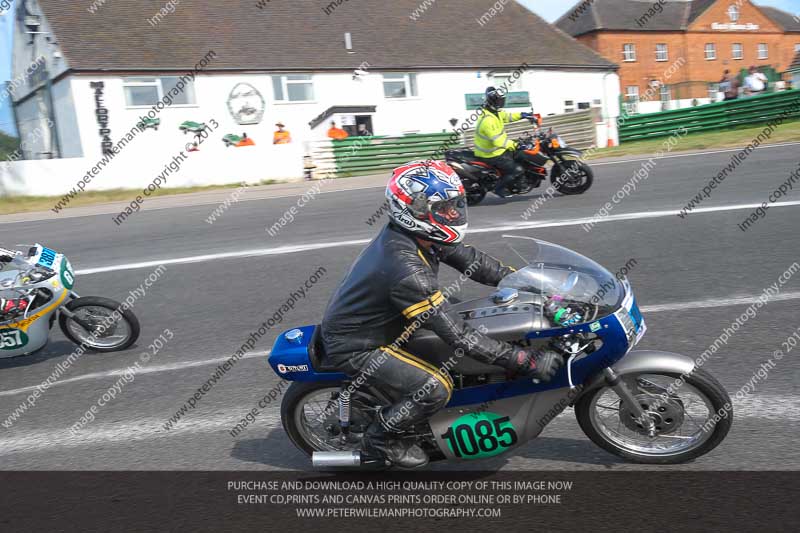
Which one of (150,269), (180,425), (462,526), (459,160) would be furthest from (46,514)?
(459,160)

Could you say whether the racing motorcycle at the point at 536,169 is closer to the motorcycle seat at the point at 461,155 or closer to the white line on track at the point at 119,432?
the motorcycle seat at the point at 461,155

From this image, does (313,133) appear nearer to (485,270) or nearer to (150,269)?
(150,269)

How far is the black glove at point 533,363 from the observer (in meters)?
3.54

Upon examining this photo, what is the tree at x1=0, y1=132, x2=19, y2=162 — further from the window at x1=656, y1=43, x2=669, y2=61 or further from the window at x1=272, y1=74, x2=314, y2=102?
the window at x1=656, y1=43, x2=669, y2=61

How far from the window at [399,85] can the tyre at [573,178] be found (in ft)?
76.8

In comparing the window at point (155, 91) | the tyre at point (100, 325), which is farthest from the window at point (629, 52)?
the tyre at point (100, 325)

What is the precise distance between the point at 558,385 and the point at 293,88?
1247 inches

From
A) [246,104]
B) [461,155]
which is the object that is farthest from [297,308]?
[246,104]

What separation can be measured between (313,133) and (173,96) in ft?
20.8

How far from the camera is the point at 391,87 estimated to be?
35.6m

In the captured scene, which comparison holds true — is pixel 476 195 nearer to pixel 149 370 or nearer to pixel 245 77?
pixel 149 370

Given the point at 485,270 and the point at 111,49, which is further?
the point at 111,49

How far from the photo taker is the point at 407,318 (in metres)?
3.62

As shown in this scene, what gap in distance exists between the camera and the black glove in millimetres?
3535
